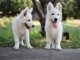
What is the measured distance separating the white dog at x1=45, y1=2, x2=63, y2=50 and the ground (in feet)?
1.16

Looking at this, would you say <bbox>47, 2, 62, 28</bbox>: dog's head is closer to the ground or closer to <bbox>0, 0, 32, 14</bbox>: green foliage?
the ground

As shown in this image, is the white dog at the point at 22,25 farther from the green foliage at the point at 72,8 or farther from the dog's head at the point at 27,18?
the green foliage at the point at 72,8

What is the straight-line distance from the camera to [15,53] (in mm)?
6941

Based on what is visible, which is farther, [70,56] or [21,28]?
[21,28]

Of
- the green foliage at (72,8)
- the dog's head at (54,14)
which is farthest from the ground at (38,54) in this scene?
the green foliage at (72,8)

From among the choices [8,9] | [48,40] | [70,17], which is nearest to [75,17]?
[70,17]

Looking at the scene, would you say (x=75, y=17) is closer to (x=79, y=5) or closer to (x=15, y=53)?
(x=79, y=5)

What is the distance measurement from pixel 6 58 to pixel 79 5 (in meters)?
18.0

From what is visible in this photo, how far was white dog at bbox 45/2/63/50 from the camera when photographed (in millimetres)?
7062

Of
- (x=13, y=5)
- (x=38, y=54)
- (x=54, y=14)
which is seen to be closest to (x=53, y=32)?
(x=54, y=14)

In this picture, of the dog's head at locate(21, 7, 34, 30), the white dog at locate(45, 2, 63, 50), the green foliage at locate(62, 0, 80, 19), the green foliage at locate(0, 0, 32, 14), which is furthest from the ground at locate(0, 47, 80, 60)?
the green foliage at locate(62, 0, 80, 19)

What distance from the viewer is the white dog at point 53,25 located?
7.06 meters

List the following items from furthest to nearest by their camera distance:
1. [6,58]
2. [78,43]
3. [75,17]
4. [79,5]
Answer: [75,17]
[79,5]
[78,43]
[6,58]

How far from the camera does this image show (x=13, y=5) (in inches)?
951
